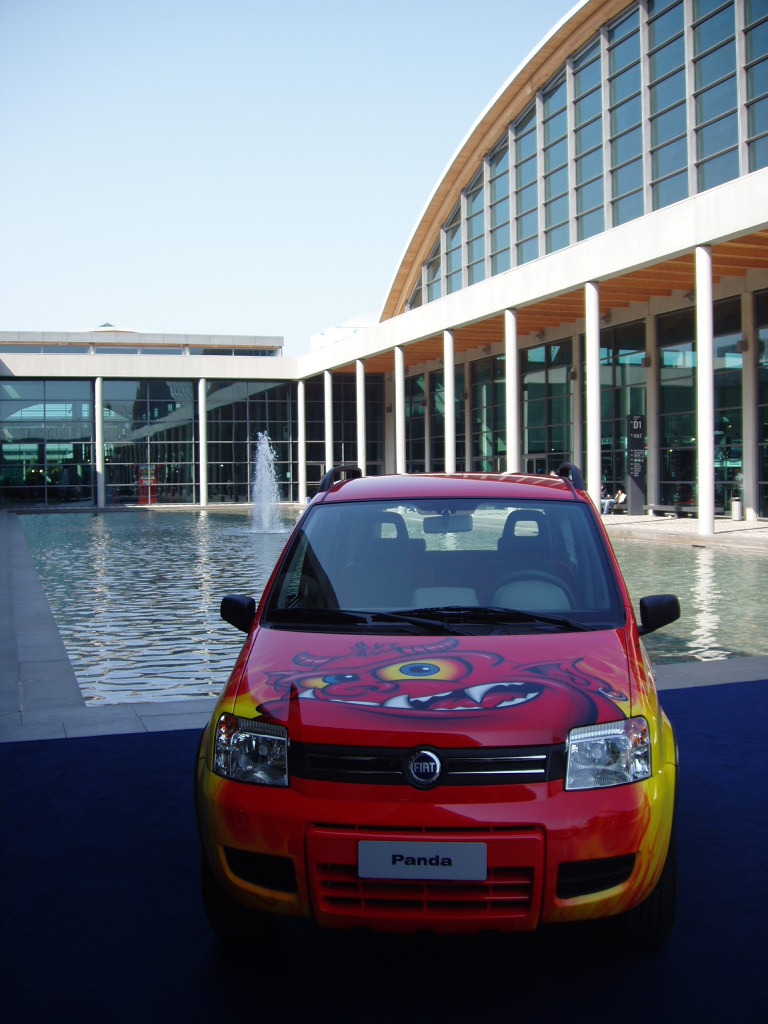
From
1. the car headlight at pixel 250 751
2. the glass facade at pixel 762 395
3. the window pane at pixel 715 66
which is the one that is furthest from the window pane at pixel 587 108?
the car headlight at pixel 250 751

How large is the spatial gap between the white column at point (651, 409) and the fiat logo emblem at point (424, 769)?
110 ft

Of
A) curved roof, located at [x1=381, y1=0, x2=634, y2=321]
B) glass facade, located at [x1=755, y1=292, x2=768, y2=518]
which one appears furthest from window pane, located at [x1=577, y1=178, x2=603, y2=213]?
glass facade, located at [x1=755, y1=292, x2=768, y2=518]

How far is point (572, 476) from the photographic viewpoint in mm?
5602

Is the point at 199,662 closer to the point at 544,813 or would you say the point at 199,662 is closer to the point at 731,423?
the point at 544,813

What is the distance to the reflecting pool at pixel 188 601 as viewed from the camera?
A: 9.13 metres

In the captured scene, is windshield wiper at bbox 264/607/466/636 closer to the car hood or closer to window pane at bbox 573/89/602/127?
the car hood

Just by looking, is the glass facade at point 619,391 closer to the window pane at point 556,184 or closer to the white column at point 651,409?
the white column at point 651,409

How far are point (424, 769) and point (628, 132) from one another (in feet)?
122

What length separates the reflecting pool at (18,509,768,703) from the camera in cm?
913

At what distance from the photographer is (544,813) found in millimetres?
3209

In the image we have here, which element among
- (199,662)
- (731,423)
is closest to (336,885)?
(199,662)

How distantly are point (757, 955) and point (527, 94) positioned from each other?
42.9 meters

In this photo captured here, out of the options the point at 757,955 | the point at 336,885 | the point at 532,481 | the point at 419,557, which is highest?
the point at 532,481

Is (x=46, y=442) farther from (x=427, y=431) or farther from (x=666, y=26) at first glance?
(x=666, y=26)
